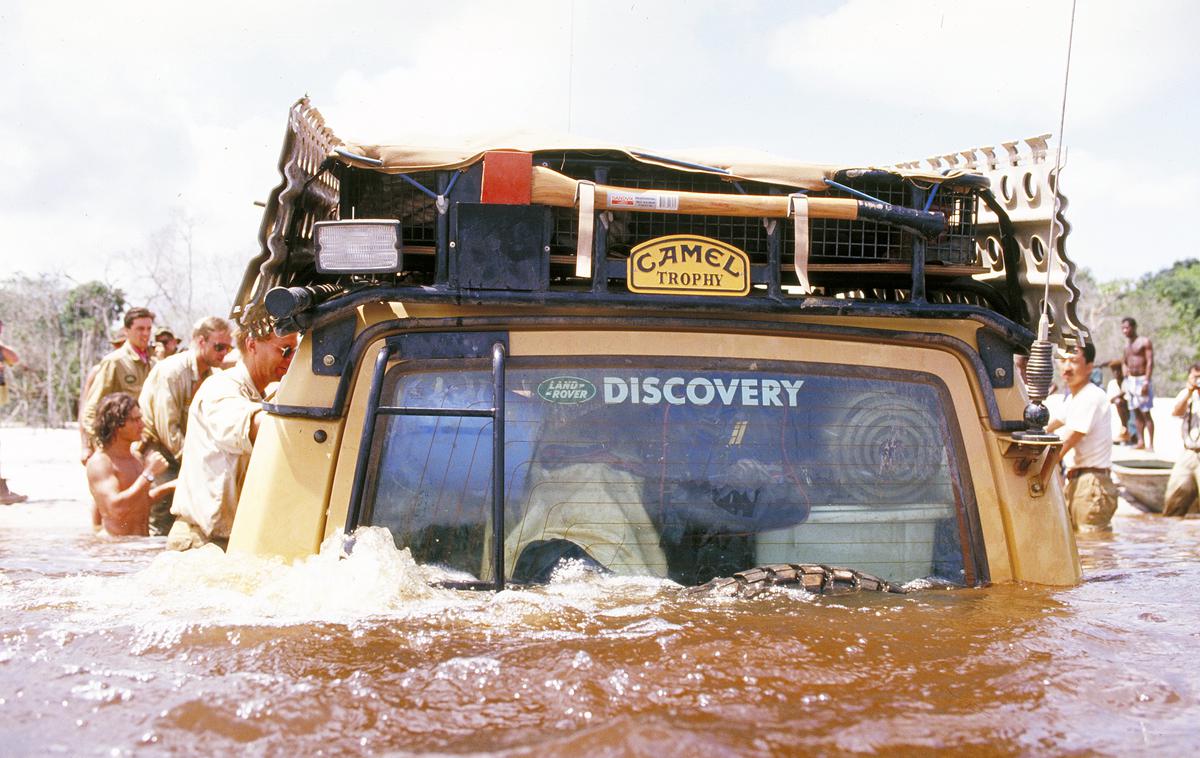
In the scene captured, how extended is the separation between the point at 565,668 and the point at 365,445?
31.5 inches

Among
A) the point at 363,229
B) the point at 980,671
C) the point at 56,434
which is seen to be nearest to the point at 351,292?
the point at 363,229

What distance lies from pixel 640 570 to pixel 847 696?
0.75 metres

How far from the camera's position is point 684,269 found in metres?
2.96

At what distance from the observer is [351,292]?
9.52 feet

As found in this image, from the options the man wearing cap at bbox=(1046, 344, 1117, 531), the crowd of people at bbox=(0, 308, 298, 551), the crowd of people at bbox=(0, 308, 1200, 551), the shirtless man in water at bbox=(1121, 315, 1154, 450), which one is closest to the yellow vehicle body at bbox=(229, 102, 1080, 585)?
the crowd of people at bbox=(0, 308, 1200, 551)

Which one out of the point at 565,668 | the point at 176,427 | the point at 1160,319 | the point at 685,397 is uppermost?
the point at 1160,319

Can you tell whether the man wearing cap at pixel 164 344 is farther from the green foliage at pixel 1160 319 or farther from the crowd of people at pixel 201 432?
the green foliage at pixel 1160 319

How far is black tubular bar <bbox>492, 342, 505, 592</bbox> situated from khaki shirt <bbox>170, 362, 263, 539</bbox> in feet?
8.81

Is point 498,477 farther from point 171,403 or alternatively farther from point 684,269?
point 171,403

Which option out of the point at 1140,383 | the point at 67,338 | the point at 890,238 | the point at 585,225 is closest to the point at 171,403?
the point at 585,225

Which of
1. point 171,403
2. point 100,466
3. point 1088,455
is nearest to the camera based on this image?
point 100,466

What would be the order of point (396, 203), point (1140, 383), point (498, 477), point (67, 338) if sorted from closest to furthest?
point (498, 477) → point (396, 203) → point (1140, 383) → point (67, 338)

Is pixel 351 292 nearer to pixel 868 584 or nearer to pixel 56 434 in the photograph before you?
pixel 868 584

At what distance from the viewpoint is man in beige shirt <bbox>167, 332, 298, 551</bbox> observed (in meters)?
5.09
